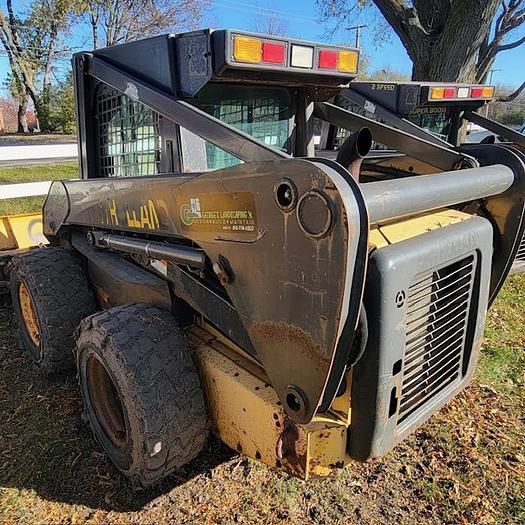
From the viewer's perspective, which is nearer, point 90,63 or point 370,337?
point 370,337

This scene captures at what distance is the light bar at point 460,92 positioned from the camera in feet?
17.8

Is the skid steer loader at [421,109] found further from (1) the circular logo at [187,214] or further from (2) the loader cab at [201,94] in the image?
(1) the circular logo at [187,214]

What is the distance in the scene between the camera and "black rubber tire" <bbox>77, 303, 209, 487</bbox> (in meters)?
2.25

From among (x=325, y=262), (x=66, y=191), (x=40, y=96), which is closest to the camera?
(x=325, y=262)

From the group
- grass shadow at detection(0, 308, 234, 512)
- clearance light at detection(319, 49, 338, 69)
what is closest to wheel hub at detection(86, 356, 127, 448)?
grass shadow at detection(0, 308, 234, 512)

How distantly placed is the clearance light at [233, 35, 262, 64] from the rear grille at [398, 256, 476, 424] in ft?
4.03

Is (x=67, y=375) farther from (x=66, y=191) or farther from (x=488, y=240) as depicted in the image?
(x=488, y=240)

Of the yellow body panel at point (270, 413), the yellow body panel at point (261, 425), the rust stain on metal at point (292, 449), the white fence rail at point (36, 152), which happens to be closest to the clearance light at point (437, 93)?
the yellow body panel at point (270, 413)

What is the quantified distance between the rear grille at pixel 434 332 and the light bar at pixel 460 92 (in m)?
3.74

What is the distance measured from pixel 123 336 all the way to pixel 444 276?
1.48m

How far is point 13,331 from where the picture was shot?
4363 mm

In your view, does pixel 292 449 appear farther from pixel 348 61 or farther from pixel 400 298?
pixel 348 61

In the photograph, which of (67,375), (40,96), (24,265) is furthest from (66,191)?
(40,96)

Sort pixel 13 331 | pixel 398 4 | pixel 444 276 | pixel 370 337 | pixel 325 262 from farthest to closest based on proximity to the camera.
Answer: pixel 398 4 < pixel 13 331 < pixel 444 276 < pixel 370 337 < pixel 325 262
